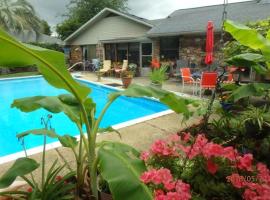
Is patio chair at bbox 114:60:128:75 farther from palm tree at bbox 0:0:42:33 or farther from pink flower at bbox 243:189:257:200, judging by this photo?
palm tree at bbox 0:0:42:33

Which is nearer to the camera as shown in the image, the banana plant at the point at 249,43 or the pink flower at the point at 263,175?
the pink flower at the point at 263,175

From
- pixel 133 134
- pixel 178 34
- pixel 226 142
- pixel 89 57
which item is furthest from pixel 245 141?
pixel 89 57

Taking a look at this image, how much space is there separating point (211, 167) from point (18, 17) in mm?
28120

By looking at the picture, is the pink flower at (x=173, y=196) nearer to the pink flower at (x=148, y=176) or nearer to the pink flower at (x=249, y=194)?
the pink flower at (x=148, y=176)

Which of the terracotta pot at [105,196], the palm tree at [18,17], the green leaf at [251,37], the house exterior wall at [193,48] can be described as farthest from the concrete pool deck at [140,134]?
the palm tree at [18,17]

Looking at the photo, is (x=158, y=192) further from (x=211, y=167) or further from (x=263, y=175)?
(x=263, y=175)

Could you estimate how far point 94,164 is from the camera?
2.18 metres

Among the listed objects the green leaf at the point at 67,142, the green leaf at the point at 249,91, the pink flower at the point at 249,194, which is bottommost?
the pink flower at the point at 249,194

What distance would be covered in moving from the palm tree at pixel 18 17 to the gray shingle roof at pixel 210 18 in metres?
16.9

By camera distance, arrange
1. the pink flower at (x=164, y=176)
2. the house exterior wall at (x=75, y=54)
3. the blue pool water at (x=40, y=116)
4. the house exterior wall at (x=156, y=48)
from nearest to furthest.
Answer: the pink flower at (x=164, y=176), the blue pool water at (x=40, y=116), the house exterior wall at (x=156, y=48), the house exterior wall at (x=75, y=54)

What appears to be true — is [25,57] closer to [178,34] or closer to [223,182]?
[223,182]

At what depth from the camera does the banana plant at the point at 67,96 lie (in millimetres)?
1477

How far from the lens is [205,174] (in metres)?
2.27

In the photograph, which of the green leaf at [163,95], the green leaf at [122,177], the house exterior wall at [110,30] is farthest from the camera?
the house exterior wall at [110,30]
